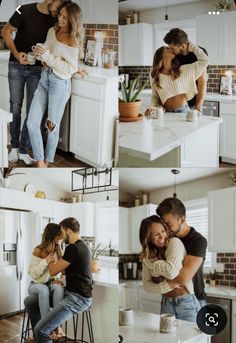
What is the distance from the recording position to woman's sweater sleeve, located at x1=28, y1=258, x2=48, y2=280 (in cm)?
243

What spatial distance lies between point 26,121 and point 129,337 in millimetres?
1058

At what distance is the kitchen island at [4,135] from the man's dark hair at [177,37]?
2.45 ft

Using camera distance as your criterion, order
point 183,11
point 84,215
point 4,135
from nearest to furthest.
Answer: point 183,11 → point 4,135 → point 84,215

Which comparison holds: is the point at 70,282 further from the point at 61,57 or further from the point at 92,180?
the point at 61,57

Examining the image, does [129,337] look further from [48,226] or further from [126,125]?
[126,125]

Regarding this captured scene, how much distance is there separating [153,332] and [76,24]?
1372 mm

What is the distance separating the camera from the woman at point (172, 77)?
2215 mm

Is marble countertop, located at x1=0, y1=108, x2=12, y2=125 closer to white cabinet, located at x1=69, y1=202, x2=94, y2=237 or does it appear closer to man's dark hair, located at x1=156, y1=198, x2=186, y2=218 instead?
white cabinet, located at x1=69, y1=202, x2=94, y2=237

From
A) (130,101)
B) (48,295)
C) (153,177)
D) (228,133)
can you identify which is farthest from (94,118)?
(48,295)

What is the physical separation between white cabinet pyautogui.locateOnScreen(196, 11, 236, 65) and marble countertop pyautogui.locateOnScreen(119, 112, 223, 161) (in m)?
0.25

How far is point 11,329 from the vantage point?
2441 millimetres

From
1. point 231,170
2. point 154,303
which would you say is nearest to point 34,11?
point 231,170

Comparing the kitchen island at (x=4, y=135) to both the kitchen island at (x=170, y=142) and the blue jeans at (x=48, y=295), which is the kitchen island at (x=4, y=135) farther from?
the blue jeans at (x=48, y=295)

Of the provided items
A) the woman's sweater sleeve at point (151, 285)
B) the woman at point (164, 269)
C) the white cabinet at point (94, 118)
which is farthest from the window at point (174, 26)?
the woman's sweater sleeve at point (151, 285)
